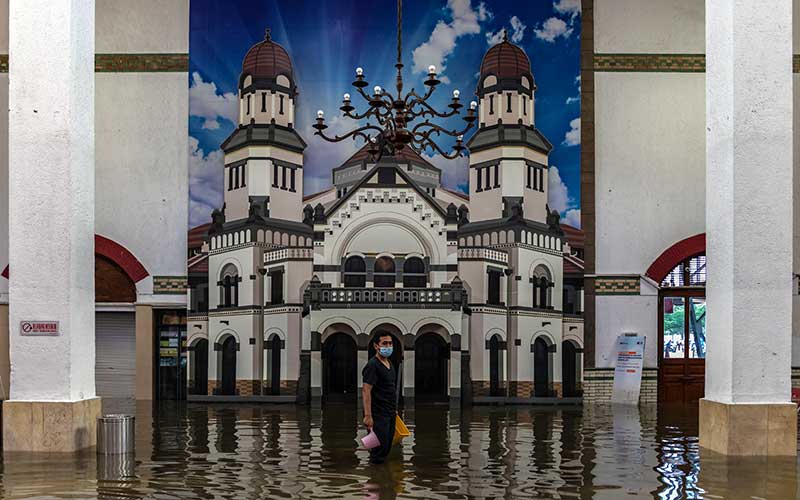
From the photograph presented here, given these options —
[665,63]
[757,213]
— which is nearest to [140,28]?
[665,63]

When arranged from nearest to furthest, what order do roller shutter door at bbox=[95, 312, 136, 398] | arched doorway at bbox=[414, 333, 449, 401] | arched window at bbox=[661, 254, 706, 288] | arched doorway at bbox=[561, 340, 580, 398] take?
arched doorway at bbox=[414, 333, 449, 401], arched doorway at bbox=[561, 340, 580, 398], arched window at bbox=[661, 254, 706, 288], roller shutter door at bbox=[95, 312, 136, 398]

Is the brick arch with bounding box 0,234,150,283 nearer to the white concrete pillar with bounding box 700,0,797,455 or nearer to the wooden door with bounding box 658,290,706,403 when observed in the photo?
the wooden door with bounding box 658,290,706,403

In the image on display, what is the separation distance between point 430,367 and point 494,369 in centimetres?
110

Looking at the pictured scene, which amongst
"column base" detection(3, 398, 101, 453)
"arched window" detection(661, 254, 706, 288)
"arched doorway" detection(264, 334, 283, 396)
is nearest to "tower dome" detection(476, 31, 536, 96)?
"arched window" detection(661, 254, 706, 288)

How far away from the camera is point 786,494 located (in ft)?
25.2

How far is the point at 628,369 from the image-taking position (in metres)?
16.6

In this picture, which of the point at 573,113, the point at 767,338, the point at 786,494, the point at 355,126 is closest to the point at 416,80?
the point at 355,126

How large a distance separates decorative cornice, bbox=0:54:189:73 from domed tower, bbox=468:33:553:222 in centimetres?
531

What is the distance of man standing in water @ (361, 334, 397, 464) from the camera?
9.18 meters

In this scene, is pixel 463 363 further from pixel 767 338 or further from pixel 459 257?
pixel 767 338

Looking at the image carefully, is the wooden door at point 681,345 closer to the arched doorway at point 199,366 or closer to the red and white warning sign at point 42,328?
the arched doorway at point 199,366

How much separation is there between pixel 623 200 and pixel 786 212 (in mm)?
7486

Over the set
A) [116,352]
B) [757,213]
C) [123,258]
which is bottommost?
[116,352]

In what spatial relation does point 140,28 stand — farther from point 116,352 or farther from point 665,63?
point 665,63
